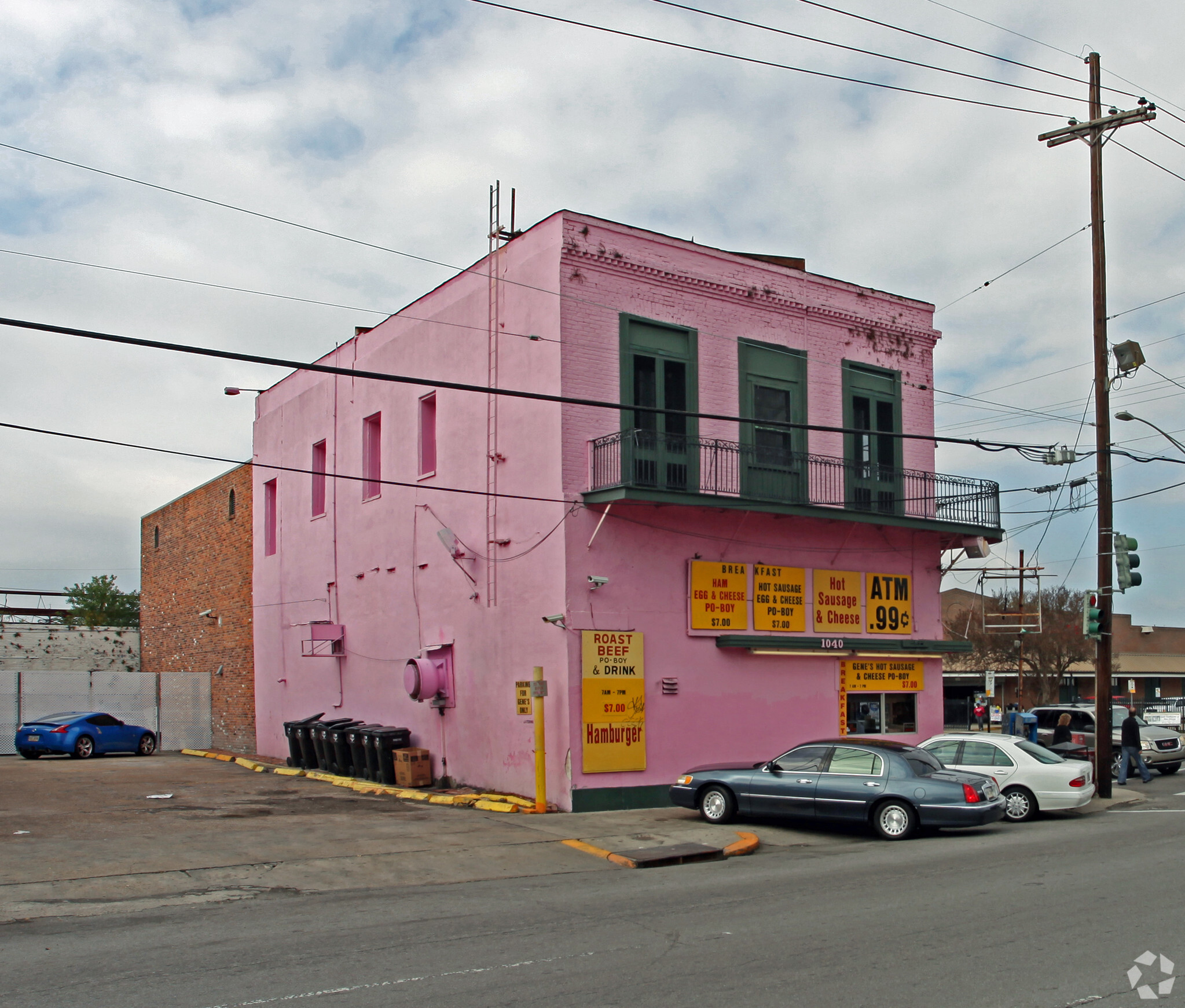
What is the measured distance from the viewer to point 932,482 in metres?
23.2

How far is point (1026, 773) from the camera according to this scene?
17.8 m

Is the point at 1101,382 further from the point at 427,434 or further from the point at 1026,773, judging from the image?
the point at 427,434

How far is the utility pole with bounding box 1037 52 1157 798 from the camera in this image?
2142 centimetres

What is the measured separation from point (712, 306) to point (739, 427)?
2.21 m

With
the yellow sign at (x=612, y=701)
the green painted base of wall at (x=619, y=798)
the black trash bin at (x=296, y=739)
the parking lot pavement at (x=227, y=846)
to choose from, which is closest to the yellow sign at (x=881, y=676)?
the green painted base of wall at (x=619, y=798)

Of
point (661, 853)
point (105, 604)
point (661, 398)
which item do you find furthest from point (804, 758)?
point (105, 604)

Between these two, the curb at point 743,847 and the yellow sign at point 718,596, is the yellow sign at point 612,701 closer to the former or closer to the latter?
the yellow sign at point 718,596

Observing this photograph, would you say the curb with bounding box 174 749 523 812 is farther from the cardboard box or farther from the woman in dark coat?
the woman in dark coat

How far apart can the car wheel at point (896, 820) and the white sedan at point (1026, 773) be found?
2.74 meters

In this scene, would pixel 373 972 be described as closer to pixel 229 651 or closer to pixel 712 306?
→ pixel 712 306

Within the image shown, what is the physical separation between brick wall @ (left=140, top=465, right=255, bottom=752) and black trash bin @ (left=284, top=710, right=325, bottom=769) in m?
4.95

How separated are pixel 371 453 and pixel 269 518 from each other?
21.1 feet

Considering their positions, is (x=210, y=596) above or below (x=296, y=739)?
above

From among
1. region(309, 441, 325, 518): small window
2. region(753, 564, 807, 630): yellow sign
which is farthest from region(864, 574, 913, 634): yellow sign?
region(309, 441, 325, 518): small window
